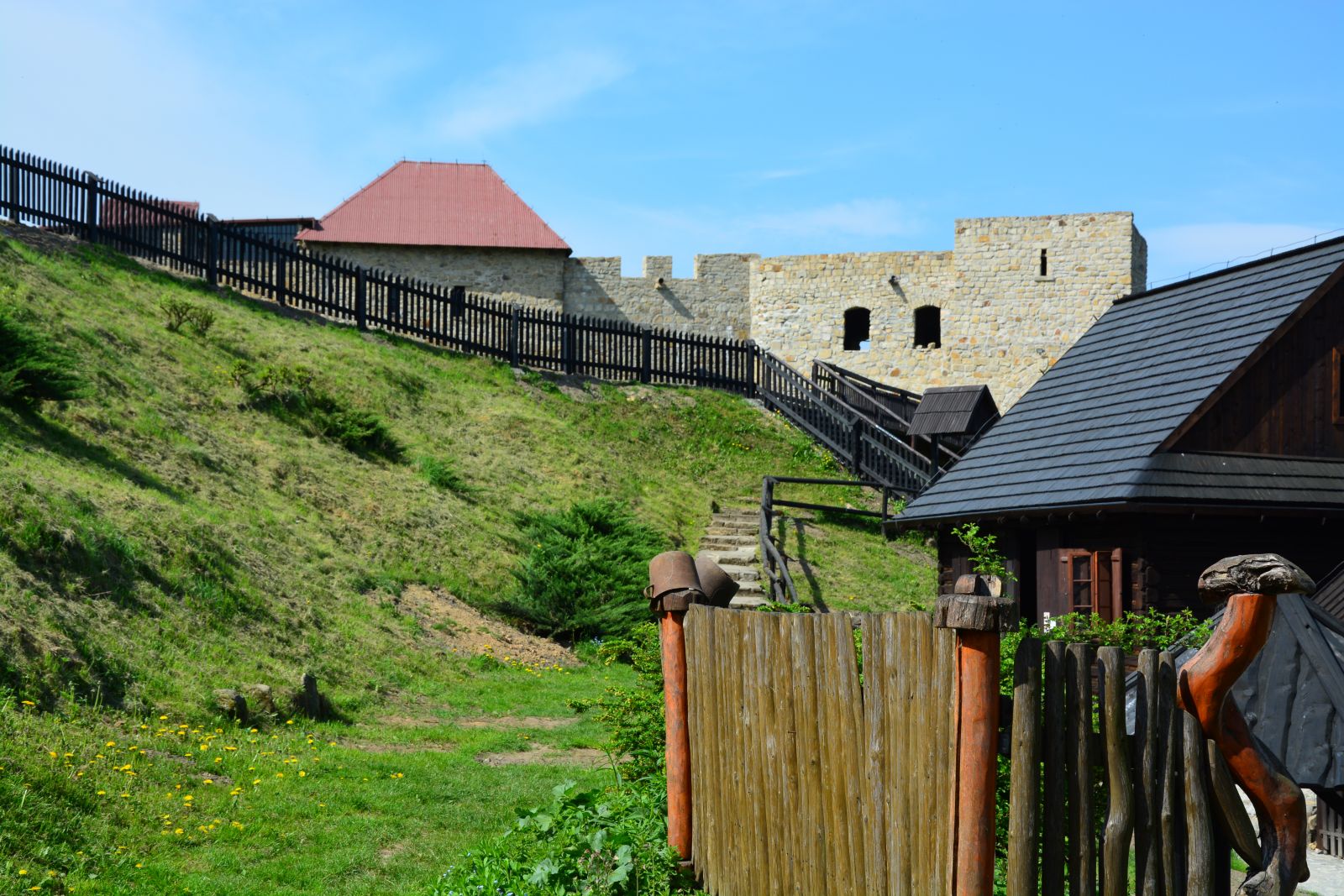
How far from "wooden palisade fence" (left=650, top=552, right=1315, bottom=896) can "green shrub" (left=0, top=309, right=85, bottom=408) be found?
10.7 metres

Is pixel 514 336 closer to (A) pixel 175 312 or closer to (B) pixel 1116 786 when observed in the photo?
(A) pixel 175 312

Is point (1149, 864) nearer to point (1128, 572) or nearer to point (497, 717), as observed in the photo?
point (497, 717)

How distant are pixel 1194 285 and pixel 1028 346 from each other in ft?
51.2

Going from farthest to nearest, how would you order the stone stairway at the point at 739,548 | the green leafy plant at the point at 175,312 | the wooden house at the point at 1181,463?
1. the green leafy plant at the point at 175,312
2. the stone stairway at the point at 739,548
3. the wooden house at the point at 1181,463

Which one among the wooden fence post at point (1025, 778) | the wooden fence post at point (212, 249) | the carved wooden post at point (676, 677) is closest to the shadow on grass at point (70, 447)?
the carved wooden post at point (676, 677)

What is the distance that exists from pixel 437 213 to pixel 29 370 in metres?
21.7

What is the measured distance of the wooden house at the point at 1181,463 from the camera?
488 inches

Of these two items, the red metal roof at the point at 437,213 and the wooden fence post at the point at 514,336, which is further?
the red metal roof at the point at 437,213

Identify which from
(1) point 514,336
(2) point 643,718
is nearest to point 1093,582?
(2) point 643,718

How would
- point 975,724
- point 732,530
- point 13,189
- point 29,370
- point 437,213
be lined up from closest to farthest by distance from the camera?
1. point 975,724
2. point 29,370
3. point 13,189
4. point 732,530
5. point 437,213

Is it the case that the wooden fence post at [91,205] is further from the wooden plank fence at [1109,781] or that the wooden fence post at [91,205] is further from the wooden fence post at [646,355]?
the wooden plank fence at [1109,781]

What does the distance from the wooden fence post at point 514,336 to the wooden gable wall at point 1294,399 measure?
1450cm

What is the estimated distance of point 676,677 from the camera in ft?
19.5

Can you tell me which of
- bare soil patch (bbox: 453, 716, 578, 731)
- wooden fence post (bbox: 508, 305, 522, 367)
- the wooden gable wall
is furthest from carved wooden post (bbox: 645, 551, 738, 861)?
wooden fence post (bbox: 508, 305, 522, 367)
